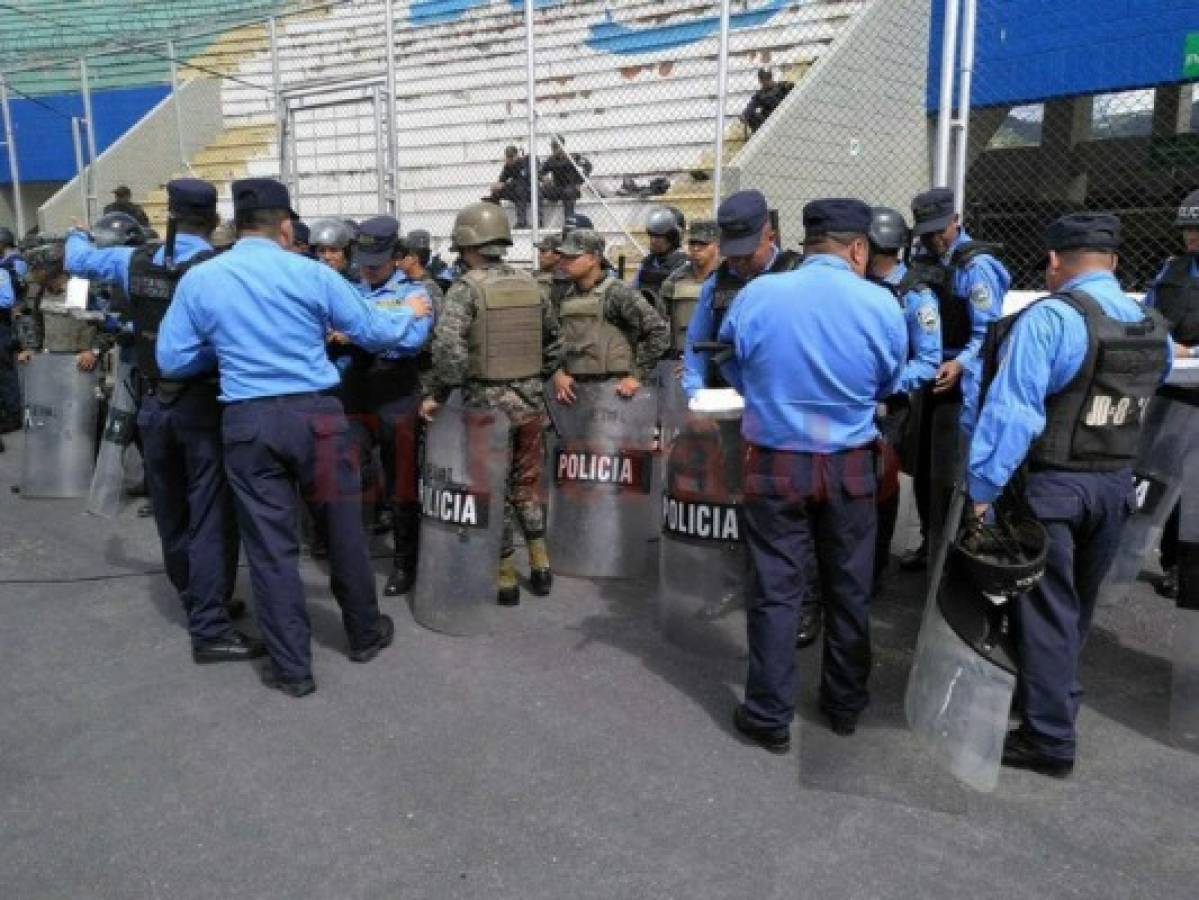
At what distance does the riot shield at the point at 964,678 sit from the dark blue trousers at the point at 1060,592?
0.28 feet

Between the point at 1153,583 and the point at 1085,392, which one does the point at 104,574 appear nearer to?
the point at 1085,392

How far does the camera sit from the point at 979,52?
8.20 m

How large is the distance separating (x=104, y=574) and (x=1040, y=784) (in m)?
4.60

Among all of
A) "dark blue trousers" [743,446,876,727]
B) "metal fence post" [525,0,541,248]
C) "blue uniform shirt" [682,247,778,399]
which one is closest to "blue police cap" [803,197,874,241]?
"dark blue trousers" [743,446,876,727]

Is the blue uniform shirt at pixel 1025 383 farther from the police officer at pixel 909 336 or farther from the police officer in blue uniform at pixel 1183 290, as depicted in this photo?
the police officer in blue uniform at pixel 1183 290

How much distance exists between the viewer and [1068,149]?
12.0 meters

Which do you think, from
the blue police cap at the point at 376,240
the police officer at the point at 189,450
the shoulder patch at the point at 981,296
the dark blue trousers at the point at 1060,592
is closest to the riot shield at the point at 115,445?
the police officer at the point at 189,450

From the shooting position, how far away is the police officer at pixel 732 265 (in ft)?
12.5

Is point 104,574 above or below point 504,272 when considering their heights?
below

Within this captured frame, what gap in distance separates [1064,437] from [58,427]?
6.32 meters

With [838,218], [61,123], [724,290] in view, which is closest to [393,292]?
[724,290]

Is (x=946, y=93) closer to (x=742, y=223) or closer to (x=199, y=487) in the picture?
(x=742, y=223)

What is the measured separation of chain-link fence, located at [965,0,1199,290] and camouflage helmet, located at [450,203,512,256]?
3861 mm

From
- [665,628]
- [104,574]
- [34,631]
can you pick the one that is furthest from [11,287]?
[665,628]
